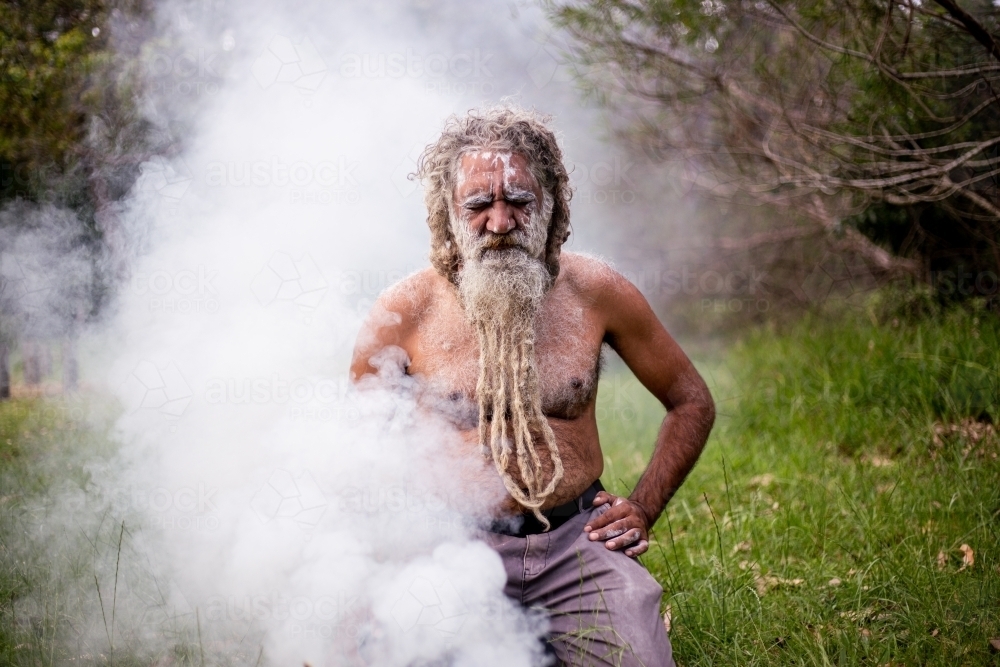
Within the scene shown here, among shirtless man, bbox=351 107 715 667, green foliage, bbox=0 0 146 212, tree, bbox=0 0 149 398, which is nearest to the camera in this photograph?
shirtless man, bbox=351 107 715 667

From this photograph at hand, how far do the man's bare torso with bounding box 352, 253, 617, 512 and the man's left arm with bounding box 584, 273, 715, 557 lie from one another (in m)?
0.07

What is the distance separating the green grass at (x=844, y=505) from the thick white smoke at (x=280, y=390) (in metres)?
0.83

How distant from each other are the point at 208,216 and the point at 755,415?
3358 mm

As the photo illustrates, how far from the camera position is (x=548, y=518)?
229cm

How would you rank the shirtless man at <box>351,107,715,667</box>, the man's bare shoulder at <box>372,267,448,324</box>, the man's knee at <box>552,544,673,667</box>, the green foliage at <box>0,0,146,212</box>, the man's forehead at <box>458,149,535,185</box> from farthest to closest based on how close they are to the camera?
the green foliage at <box>0,0,146,212</box>, the man's bare shoulder at <box>372,267,448,324</box>, the man's forehead at <box>458,149,535,185</box>, the shirtless man at <box>351,107,715,667</box>, the man's knee at <box>552,544,673,667</box>

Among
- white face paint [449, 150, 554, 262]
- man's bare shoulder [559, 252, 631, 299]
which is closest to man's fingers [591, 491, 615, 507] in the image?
man's bare shoulder [559, 252, 631, 299]

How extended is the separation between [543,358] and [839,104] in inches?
138

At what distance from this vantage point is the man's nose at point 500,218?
2.27 m

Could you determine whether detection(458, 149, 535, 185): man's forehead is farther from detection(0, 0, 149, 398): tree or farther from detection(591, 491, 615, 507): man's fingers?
detection(0, 0, 149, 398): tree

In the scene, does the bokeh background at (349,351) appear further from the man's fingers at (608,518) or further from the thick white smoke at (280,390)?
the man's fingers at (608,518)

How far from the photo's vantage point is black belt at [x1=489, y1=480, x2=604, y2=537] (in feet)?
7.47

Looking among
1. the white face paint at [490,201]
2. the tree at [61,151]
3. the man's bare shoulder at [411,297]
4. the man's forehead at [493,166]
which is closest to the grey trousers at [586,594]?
the man's bare shoulder at [411,297]

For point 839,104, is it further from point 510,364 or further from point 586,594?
point 586,594

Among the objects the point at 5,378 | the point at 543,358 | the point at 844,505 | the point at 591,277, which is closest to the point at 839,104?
the point at 844,505
